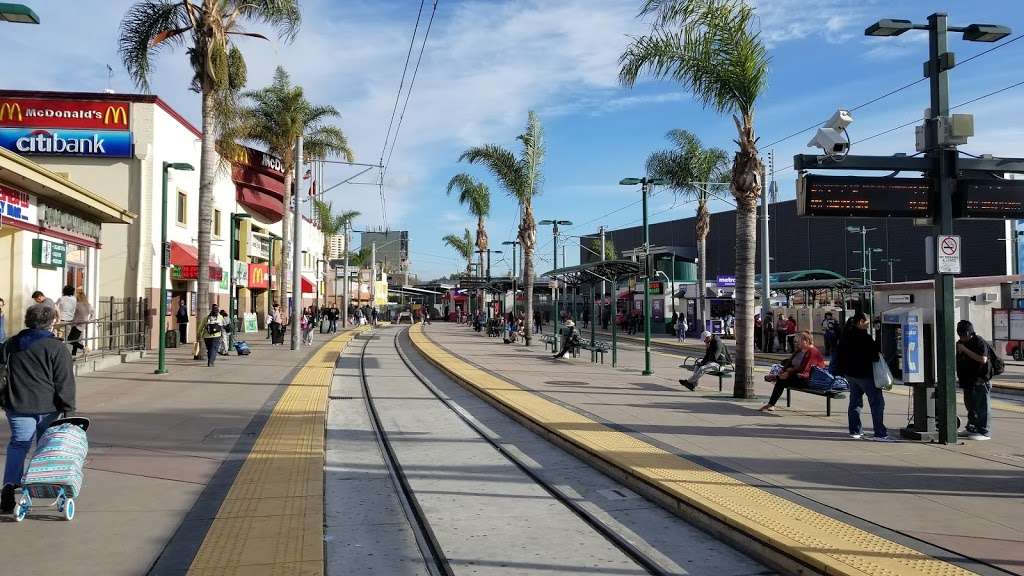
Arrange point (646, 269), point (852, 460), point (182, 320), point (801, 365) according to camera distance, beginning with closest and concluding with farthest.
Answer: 1. point (852, 460)
2. point (801, 365)
3. point (646, 269)
4. point (182, 320)

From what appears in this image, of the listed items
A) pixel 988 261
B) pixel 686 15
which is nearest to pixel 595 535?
pixel 686 15

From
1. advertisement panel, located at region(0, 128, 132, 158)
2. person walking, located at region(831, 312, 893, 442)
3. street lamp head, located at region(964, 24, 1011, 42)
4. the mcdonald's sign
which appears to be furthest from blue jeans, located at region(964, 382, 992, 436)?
the mcdonald's sign

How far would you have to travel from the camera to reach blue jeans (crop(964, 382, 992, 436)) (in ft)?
32.7

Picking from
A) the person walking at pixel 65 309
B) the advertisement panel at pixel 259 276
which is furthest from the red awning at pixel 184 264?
the advertisement panel at pixel 259 276

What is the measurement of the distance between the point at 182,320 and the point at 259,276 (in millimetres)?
15984

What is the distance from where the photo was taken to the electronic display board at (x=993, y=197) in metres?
9.92

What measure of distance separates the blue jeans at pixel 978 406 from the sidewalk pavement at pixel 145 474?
884cm

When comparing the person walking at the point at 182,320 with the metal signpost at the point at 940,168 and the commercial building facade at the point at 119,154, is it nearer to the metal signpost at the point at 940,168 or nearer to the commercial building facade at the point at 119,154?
the commercial building facade at the point at 119,154

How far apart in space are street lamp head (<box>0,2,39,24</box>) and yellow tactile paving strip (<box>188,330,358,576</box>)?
5787mm

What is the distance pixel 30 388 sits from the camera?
6.39 meters

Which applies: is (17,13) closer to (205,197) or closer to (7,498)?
(7,498)

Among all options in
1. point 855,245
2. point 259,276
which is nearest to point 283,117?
point 259,276

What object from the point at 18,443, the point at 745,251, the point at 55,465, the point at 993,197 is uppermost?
the point at 993,197

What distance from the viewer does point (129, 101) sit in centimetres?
2634
